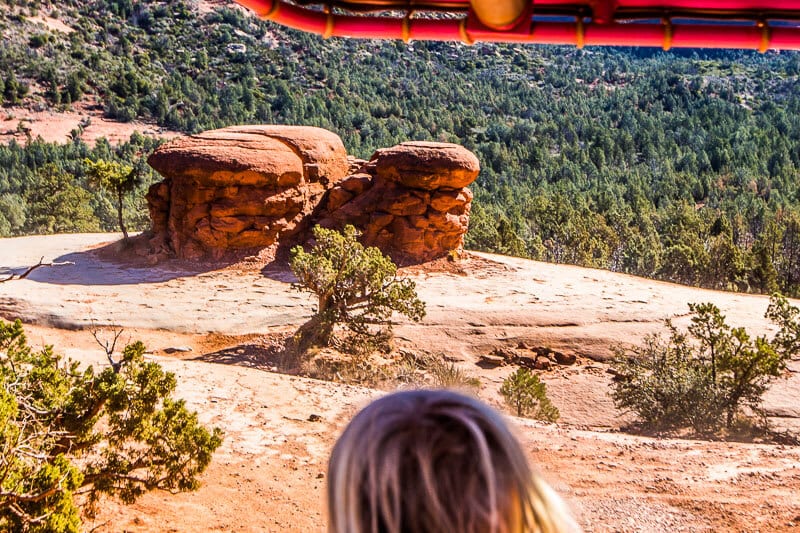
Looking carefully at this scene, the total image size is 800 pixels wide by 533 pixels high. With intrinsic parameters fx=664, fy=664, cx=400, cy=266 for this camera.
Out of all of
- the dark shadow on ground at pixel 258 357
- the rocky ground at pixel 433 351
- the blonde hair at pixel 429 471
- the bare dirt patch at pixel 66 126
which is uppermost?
the bare dirt patch at pixel 66 126

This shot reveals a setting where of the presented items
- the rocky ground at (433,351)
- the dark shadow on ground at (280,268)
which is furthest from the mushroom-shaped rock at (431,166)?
the dark shadow on ground at (280,268)

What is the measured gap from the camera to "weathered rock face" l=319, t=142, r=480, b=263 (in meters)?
15.7

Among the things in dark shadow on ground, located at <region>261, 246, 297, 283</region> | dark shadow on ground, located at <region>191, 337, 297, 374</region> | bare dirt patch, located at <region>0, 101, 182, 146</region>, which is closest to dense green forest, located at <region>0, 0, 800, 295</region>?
bare dirt patch, located at <region>0, 101, 182, 146</region>

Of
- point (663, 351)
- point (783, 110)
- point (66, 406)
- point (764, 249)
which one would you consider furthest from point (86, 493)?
point (783, 110)

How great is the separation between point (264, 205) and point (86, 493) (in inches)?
426

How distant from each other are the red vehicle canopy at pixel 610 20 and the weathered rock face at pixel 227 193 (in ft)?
41.8

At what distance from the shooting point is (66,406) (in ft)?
14.7

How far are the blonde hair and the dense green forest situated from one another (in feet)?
75.9

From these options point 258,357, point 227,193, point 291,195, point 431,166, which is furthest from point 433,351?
point 227,193

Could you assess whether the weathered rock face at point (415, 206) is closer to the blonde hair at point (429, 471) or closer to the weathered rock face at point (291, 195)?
the weathered rock face at point (291, 195)

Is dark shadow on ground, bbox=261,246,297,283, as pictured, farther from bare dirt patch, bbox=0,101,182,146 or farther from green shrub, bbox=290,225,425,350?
bare dirt patch, bbox=0,101,182,146

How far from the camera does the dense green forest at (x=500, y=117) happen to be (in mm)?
28828

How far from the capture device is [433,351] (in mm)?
11156

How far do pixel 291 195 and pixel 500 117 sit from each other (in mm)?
51014
